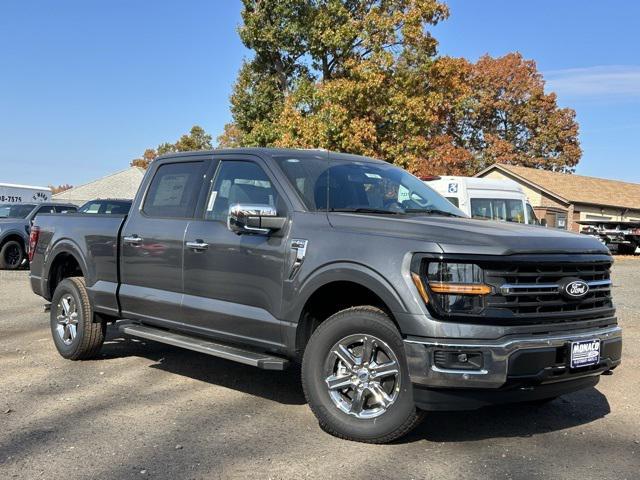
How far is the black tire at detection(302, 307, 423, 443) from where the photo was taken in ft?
13.6

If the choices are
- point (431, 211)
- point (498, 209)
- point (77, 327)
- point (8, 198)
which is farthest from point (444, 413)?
point (8, 198)

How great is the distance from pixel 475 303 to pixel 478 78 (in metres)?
50.3

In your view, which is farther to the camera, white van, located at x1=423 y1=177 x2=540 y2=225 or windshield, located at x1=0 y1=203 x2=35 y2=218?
windshield, located at x1=0 y1=203 x2=35 y2=218

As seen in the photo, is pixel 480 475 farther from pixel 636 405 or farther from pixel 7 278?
pixel 7 278

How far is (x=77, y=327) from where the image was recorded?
261 inches

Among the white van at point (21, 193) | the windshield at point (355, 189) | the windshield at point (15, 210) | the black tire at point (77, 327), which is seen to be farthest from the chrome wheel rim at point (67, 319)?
the white van at point (21, 193)

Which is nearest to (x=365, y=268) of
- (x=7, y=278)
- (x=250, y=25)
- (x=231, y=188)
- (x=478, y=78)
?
(x=231, y=188)

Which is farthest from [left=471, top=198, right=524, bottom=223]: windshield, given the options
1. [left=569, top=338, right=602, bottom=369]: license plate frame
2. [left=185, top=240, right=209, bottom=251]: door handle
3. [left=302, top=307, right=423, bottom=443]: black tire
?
[left=302, top=307, right=423, bottom=443]: black tire

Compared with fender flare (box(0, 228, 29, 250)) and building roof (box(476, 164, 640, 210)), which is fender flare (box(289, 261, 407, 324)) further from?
building roof (box(476, 164, 640, 210))

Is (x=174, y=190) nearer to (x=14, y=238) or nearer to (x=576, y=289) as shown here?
(x=576, y=289)

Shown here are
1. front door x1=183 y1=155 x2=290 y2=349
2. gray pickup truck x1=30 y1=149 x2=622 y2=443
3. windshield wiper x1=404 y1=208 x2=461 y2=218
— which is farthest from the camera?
windshield wiper x1=404 y1=208 x2=461 y2=218

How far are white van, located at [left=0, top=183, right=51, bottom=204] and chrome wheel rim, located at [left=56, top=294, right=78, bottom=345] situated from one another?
64.1 feet

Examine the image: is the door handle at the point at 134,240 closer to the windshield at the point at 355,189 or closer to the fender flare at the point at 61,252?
the fender flare at the point at 61,252

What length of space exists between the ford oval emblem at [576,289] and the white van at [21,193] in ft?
78.3
